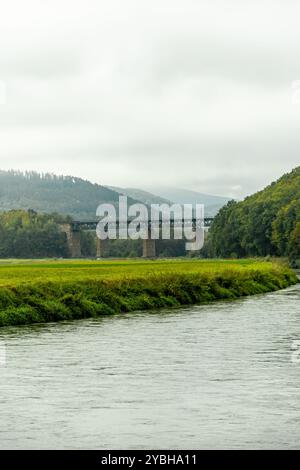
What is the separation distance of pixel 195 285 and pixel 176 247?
142 metres

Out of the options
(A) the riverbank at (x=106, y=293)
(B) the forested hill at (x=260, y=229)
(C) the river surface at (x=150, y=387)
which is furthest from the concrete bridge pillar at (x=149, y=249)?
(C) the river surface at (x=150, y=387)

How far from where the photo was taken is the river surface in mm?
15367

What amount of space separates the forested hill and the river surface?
97.5 metres

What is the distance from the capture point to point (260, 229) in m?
145

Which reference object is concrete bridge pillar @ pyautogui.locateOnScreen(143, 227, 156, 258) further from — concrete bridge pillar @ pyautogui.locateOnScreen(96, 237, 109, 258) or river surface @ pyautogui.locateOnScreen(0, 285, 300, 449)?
river surface @ pyautogui.locateOnScreen(0, 285, 300, 449)

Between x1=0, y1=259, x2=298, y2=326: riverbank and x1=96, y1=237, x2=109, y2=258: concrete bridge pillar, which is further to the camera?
x1=96, y1=237, x2=109, y2=258: concrete bridge pillar

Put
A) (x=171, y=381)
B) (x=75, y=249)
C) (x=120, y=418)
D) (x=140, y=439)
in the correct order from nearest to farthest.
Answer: (x=140, y=439)
(x=120, y=418)
(x=171, y=381)
(x=75, y=249)

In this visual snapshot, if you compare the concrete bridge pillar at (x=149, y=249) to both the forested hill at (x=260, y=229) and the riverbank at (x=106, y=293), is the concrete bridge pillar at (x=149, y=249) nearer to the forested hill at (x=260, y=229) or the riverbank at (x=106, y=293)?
the forested hill at (x=260, y=229)

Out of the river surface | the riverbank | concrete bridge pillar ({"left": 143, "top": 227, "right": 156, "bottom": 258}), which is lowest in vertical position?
the river surface

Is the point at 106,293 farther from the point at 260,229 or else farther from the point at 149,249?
the point at 149,249

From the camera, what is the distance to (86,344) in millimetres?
28625

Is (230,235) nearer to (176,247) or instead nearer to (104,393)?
(176,247)

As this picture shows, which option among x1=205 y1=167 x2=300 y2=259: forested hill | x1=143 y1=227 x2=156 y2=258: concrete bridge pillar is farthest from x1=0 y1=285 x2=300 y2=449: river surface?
x1=143 y1=227 x2=156 y2=258: concrete bridge pillar
